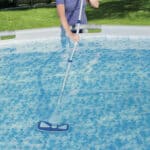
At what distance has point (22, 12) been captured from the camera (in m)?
18.8

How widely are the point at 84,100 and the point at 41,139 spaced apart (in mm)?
1786

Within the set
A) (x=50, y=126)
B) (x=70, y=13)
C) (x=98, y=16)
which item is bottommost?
(x=98, y=16)

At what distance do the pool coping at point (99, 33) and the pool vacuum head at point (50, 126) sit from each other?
5243 millimetres

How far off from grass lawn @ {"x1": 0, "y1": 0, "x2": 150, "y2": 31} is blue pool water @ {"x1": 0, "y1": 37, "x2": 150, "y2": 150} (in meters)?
2.29

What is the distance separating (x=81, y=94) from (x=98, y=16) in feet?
24.0

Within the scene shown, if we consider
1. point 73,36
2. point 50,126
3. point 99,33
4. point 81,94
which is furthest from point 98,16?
point 50,126

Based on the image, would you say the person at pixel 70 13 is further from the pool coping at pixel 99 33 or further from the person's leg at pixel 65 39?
the pool coping at pixel 99 33

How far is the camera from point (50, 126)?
7.72m

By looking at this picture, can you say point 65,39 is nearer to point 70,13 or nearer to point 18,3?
point 70,13

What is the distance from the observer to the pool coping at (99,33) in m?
12.8

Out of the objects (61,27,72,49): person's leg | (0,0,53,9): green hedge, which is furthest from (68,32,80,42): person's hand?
(0,0,53,9): green hedge

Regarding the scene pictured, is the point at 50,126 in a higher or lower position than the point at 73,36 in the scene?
lower

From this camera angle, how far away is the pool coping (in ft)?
41.8

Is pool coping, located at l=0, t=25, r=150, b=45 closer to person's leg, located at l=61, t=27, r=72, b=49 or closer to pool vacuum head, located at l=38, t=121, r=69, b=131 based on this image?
person's leg, located at l=61, t=27, r=72, b=49
